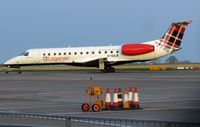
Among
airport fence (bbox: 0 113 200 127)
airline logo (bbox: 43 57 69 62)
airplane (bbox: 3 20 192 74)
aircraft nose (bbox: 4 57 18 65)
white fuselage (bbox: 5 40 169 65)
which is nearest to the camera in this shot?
airport fence (bbox: 0 113 200 127)

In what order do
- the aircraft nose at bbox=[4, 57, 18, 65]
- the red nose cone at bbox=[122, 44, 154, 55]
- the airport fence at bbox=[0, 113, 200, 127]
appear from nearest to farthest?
the airport fence at bbox=[0, 113, 200, 127] → the red nose cone at bbox=[122, 44, 154, 55] → the aircraft nose at bbox=[4, 57, 18, 65]

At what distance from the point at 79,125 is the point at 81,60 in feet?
205

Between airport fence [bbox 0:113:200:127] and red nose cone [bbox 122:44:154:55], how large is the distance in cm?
5746

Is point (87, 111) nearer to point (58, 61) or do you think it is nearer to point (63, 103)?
point (63, 103)

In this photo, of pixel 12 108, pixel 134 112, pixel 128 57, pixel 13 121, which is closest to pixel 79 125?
pixel 13 121

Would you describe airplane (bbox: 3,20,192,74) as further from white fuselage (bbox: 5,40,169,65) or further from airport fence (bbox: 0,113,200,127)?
airport fence (bbox: 0,113,200,127)

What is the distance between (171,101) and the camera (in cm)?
2659

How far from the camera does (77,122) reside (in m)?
12.2

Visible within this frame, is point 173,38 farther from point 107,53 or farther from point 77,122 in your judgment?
point 77,122

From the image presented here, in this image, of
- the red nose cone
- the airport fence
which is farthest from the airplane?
the airport fence

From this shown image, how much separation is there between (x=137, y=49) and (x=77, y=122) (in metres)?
60.4

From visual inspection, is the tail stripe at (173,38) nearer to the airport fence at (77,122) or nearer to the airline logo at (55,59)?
the airline logo at (55,59)

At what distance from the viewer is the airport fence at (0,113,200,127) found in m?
9.07

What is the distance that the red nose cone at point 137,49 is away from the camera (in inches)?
2842
